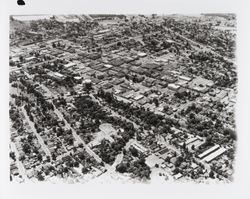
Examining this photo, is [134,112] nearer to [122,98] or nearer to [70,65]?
[122,98]

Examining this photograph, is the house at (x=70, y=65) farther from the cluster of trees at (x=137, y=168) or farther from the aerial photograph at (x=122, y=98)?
the cluster of trees at (x=137, y=168)

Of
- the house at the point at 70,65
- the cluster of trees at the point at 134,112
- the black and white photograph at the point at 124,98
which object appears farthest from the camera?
the house at the point at 70,65

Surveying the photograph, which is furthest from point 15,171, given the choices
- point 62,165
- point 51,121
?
point 51,121

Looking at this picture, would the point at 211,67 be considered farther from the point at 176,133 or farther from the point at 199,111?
the point at 176,133

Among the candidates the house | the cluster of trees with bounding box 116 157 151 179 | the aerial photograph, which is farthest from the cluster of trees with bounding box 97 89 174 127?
the house

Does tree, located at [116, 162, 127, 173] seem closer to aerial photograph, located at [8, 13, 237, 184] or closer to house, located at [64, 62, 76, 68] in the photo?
aerial photograph, located at [8, 13, 237, 184]

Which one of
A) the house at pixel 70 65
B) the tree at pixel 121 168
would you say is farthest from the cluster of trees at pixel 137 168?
the house at pixel 70 65
